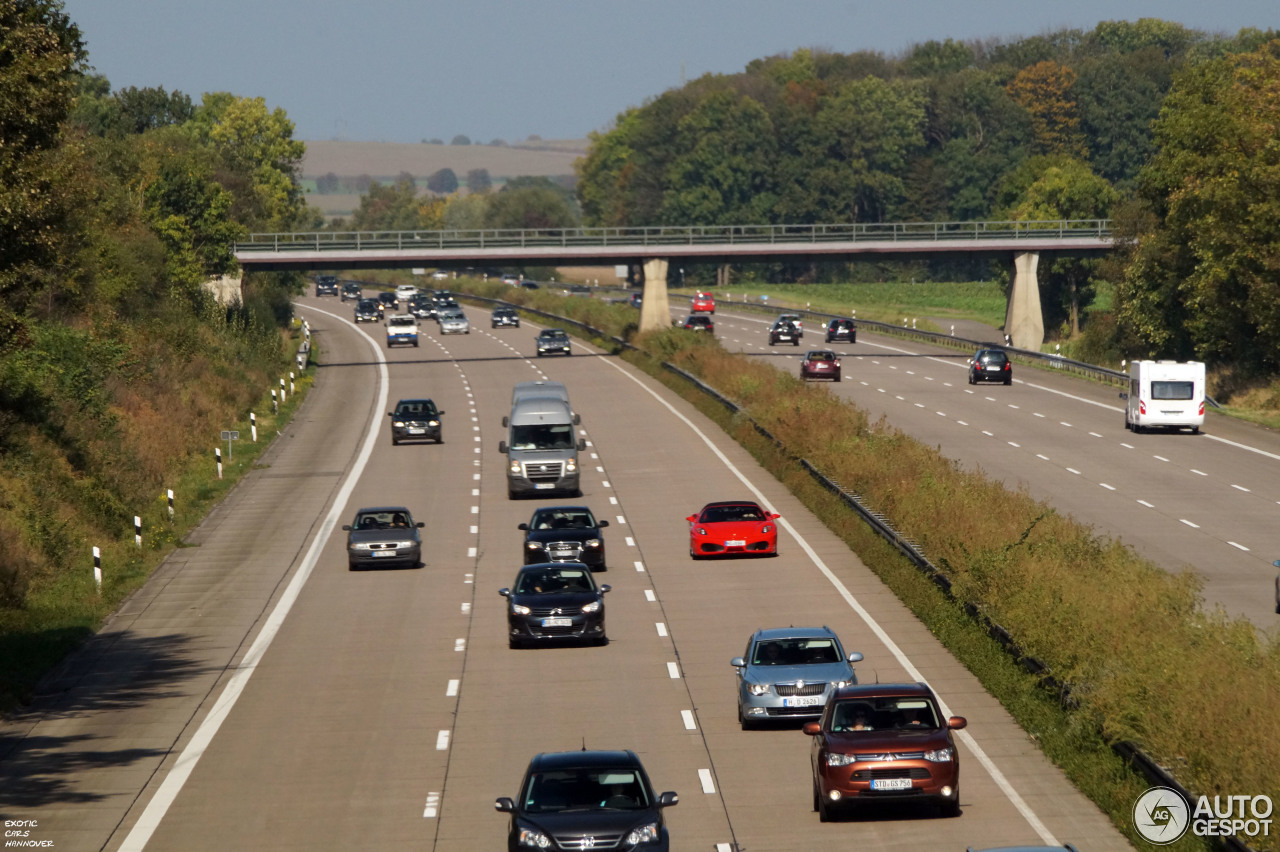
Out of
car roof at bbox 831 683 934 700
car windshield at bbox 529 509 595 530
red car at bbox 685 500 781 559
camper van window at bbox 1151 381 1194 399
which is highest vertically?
car roof at bbox 831 683 934 700

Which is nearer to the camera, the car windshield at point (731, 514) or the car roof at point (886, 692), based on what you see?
the car roof at point (886, 692)

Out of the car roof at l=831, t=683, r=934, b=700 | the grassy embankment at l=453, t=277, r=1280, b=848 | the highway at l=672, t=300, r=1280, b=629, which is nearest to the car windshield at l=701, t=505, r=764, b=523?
the grassy embankment at l=453, t=277, r=1280, b=848

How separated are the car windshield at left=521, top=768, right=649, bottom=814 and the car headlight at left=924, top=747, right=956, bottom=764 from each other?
368 cm

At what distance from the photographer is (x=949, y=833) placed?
1767cm

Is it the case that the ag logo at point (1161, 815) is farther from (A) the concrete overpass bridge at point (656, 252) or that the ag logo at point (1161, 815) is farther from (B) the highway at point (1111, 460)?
(A) the concrete overpass bridge at point (656, 252)

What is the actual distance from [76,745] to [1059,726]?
528 inches

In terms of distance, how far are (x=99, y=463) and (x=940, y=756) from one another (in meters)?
31.7

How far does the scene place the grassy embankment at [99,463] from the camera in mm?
32281

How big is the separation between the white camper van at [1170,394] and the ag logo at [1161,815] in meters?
42.7

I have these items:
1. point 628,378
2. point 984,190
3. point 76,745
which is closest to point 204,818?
point 76,745

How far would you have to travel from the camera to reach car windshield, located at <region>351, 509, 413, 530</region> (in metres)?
37.4

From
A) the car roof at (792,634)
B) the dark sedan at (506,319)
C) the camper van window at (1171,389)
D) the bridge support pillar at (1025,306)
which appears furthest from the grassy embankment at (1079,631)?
the dark sedan at (506,319)

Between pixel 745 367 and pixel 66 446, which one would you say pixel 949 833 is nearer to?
pixel 66 446

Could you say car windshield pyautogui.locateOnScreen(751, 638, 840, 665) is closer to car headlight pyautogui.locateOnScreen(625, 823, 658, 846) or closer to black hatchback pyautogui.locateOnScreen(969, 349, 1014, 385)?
car headlight pyautogui.locateOnScreen(625, 823, 658, 846)
